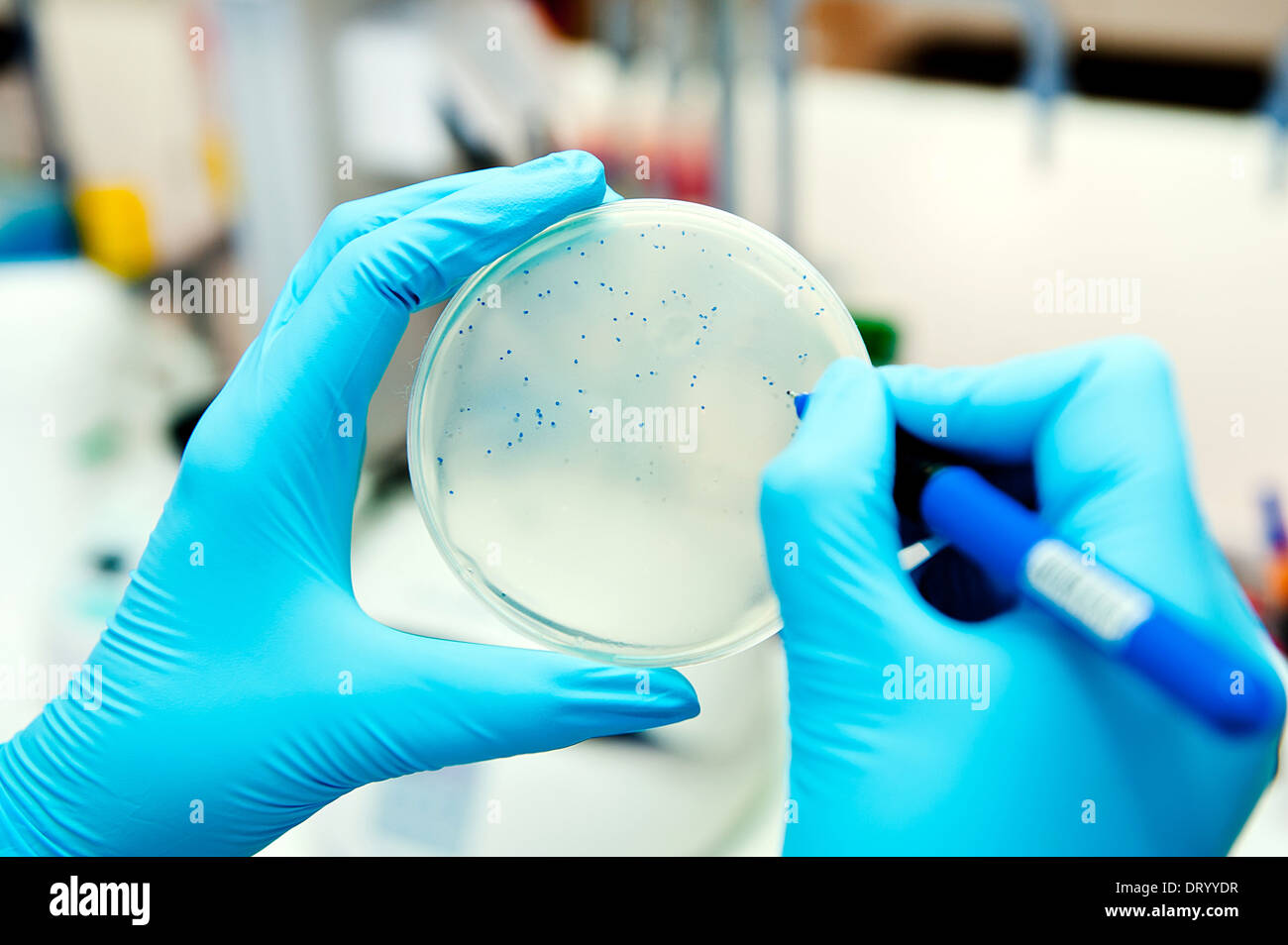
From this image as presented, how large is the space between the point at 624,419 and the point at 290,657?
0.36 m

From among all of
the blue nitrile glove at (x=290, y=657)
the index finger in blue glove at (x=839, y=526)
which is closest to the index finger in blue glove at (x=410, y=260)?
the blue nitrile glove at (x=290, y=657)

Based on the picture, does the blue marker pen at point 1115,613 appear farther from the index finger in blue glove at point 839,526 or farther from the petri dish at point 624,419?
the petri dish at point 624,419

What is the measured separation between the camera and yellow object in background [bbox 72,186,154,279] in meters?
1.62

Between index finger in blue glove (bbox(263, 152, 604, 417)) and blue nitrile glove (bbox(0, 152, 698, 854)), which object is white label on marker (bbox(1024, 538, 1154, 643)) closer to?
blue nitrile glove (bbox(0, 152, 698, 854))

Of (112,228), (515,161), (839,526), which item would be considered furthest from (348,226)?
(112,228)

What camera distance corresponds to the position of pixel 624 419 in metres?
0.74

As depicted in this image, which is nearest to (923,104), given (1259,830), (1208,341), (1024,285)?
(1024,285)

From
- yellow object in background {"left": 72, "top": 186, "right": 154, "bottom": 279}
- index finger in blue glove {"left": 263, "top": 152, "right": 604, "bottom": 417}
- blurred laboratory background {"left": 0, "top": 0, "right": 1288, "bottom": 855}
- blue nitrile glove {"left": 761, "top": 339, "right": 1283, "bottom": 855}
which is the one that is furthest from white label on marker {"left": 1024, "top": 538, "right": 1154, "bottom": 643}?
yellow object in background {"left": 72, "top": 186, "right": 154, "bottom": 279}

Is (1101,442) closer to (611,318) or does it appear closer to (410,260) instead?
(611,318)

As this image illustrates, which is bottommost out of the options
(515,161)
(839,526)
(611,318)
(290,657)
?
(290,657)

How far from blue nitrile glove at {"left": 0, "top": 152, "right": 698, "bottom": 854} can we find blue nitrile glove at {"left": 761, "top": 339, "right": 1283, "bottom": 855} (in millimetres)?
158

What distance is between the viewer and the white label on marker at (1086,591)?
1.72 feet

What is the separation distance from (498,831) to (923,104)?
1.68 m
